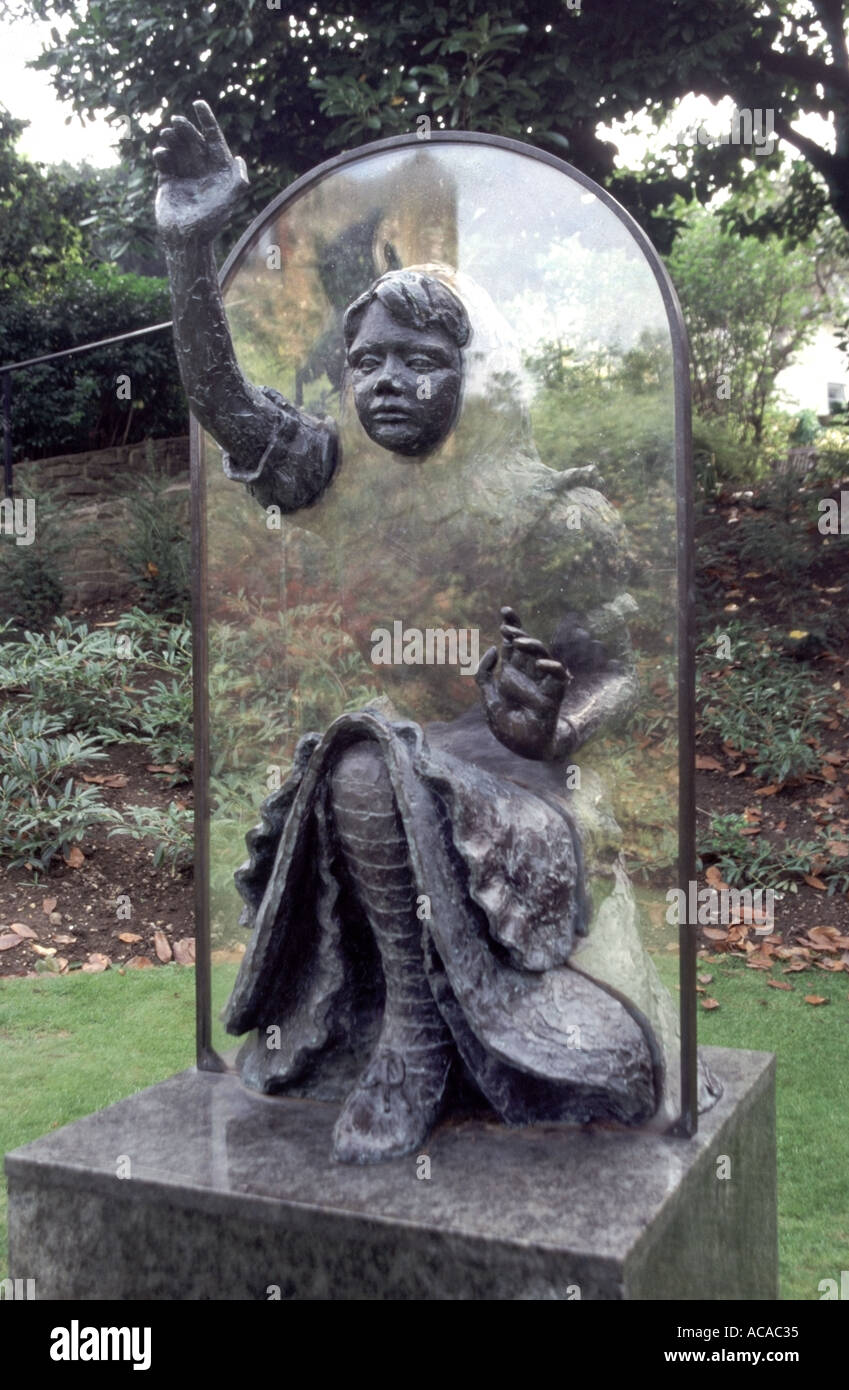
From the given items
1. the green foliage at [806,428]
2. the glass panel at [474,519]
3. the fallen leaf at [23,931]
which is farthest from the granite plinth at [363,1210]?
the green foliage at [806,428]

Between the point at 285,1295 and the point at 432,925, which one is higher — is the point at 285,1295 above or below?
below

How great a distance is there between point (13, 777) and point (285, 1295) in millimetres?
4326

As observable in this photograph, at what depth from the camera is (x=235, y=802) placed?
2.67 m

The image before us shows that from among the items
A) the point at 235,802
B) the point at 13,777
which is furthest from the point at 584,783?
the point at 13,777

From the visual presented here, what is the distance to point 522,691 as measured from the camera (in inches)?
88.0

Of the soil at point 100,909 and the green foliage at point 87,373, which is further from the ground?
the green foliage at point 87,373

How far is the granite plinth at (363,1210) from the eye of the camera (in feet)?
6.10

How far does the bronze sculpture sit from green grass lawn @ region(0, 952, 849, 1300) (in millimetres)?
1034

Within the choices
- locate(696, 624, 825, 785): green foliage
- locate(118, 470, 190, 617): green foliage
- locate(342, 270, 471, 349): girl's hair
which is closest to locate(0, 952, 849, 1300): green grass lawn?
locate(696, 624, 825, 785): green foliage

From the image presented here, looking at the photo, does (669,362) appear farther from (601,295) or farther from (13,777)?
(13,777)

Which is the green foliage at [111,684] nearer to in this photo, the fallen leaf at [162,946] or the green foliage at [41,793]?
the green foliage at [41,793]

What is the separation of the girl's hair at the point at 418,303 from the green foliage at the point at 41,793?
3.64 meters

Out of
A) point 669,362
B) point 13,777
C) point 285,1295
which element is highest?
point 669,362
